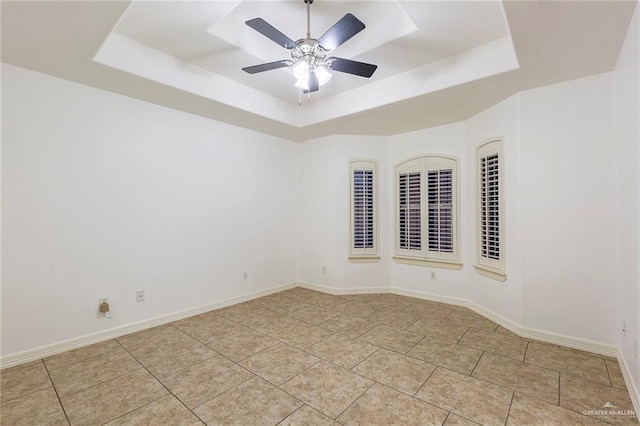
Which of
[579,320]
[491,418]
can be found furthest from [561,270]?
[491,418]

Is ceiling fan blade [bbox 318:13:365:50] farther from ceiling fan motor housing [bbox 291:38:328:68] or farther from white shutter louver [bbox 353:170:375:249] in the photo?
white shutter louver [bbox 353:170:375:249]

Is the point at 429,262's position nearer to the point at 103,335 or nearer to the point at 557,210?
the point at 557,210

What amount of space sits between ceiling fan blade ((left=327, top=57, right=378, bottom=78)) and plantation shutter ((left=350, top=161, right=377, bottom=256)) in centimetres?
240

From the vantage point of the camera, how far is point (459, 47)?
293 centimetres

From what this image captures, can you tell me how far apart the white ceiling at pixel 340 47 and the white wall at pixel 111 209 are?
346mm

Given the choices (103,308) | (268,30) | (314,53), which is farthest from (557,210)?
(103,308)

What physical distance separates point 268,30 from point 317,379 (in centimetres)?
281

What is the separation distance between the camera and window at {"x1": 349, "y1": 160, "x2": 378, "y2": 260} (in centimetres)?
504

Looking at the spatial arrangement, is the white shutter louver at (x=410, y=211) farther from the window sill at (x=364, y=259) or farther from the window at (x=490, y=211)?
the window at (x=490, y=211)

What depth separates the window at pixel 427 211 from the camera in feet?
14.5

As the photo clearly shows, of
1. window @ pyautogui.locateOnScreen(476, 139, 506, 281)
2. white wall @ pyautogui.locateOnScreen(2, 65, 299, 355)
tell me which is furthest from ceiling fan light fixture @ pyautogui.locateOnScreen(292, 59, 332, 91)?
window @ pyautogui.locateOnScreen(476, 139, 506, 281)

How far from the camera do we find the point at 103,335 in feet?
10.4

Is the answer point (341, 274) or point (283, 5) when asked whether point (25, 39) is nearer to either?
point (283, 5)

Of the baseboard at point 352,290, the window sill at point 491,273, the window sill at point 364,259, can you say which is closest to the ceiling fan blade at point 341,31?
the window sill at point 491,273
